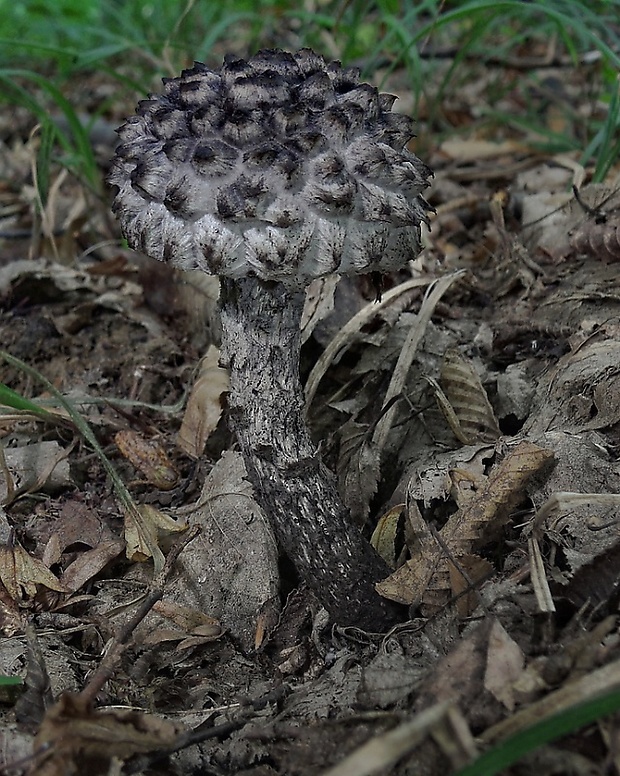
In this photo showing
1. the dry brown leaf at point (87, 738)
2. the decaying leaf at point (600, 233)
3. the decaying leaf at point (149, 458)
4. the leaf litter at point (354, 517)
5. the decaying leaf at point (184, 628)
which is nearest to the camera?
the dry brown leaf at point (87, 738)

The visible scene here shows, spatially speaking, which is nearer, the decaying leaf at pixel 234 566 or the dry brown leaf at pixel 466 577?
the dry brown leaf at pixel 466 577

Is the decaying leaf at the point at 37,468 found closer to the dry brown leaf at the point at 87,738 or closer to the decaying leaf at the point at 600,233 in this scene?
the dry brown leaf at the point at 87,738

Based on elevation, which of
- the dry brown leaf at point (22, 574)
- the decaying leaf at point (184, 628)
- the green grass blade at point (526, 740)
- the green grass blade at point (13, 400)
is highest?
the green grass blade at point (526, 740)

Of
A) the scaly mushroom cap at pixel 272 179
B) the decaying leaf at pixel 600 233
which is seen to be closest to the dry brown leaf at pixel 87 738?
the scaly mushroom cap at pixel 272 179

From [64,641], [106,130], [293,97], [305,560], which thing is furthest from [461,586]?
[106,130]

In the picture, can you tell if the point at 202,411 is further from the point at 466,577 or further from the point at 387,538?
the point at 466,577

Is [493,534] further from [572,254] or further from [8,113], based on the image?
[8,113]

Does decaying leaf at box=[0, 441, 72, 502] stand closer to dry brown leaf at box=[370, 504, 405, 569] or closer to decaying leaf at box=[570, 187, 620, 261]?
dry brown leaf at box=[370, 504, 405, 569]
